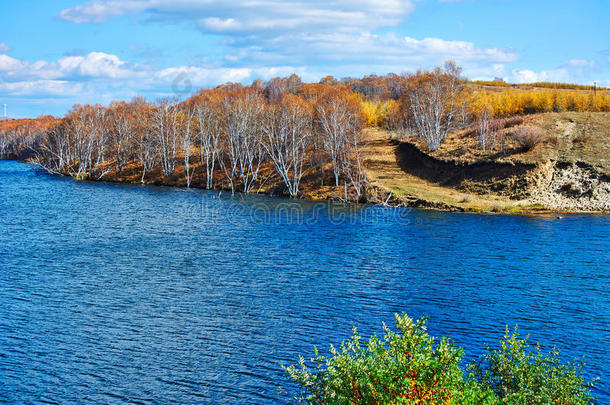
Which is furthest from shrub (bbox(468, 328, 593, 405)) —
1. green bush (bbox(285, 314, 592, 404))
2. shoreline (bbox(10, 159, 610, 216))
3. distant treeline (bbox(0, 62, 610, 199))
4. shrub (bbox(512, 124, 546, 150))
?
shrub (bbox(512, 124, 546, 150))

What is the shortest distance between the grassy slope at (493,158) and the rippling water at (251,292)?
9.09 metres

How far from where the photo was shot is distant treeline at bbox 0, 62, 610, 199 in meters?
99.2

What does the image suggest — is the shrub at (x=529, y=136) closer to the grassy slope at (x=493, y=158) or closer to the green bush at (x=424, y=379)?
the grassy slope at (x=493, y=158)

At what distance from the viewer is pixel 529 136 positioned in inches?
3765

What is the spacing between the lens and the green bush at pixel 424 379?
1592 cm

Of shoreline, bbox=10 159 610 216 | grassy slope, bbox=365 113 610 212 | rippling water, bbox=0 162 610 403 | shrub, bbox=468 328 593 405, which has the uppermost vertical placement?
grassy slope, bbox=365 113 610 212

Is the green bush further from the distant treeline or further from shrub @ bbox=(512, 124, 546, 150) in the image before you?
shrub @ bbox=(512, 124, 546, 150)

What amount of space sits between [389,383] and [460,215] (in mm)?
64544

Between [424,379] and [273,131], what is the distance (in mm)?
86364

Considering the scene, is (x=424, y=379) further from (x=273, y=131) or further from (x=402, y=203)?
(x=273, y=131)

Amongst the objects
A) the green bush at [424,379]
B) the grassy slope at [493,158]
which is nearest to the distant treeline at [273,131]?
the grassy slope at [493,158]

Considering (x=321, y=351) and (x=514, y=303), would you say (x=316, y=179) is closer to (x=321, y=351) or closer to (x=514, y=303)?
(x=514, y=303)

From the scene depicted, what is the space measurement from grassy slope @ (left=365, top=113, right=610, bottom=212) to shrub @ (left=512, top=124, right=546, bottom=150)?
1.22 metres

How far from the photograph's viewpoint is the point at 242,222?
73.8m
